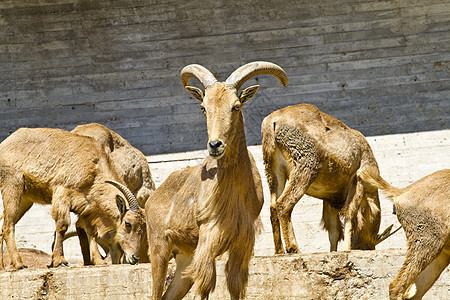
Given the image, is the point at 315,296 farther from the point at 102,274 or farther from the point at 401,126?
the point at 401,126

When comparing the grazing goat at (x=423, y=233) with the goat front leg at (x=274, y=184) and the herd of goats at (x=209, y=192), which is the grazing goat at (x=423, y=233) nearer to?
the herd of goats at (x=209, y=192)

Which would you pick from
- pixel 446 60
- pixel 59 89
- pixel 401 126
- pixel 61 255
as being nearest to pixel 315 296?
pixel 61 255

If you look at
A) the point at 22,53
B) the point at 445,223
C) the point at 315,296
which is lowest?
the point at 315,296

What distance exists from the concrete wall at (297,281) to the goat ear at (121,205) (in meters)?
1.53

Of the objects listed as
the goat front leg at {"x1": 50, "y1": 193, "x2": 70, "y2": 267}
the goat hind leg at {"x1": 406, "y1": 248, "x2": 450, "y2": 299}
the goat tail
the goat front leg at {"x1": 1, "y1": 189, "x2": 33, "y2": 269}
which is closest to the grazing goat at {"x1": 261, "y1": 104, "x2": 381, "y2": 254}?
the goat tail

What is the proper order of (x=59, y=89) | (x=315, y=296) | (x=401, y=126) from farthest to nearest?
(x=59, y=89), (x=401, y=126), (x=315, y=296)

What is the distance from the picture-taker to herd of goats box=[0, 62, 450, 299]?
23.9 feet

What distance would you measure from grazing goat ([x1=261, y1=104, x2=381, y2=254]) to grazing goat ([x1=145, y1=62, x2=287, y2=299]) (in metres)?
2.06

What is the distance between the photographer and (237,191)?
7.03 m

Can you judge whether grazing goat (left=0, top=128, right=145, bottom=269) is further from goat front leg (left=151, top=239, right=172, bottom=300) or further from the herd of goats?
goat front leg (left=151, top=239, right=172, bottom=300)

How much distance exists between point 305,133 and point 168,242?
9.58 feet

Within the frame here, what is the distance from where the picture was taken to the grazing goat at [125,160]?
11039 millimetres

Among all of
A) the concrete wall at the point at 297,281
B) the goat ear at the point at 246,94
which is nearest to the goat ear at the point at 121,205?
the concrete wall at the point at 297,281

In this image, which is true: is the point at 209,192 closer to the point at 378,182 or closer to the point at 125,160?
the point at 378,182
